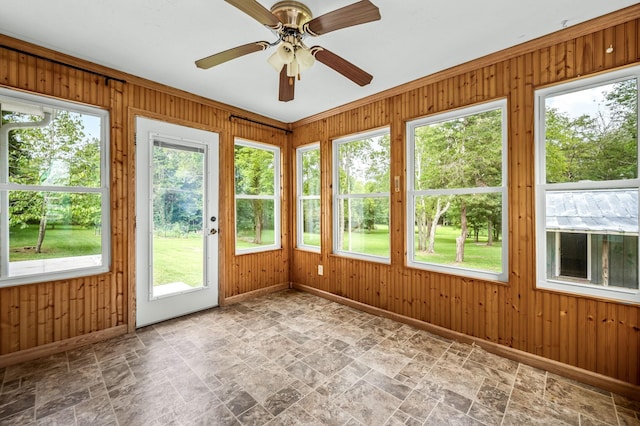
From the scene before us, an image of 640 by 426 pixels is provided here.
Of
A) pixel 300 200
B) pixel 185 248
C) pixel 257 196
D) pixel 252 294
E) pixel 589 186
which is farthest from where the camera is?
pixel 300 200

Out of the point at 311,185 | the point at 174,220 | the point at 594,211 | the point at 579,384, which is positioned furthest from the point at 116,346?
the point at 594,211

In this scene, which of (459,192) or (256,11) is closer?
(256,11)

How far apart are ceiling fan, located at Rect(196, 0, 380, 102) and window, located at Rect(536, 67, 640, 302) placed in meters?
1.67

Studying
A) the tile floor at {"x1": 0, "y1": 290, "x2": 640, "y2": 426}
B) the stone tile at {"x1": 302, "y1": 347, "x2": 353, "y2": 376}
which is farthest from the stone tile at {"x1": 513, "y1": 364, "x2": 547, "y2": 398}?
the stone tile at {"x1": 302, "y1": 347, "x2": 353, "y2": 376}

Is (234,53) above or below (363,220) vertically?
above

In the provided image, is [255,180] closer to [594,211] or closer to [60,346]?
[60,346]

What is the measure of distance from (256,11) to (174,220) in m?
2.56

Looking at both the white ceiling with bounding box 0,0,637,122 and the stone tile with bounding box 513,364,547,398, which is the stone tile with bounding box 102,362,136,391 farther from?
the stone tile with bounding box 513,364,547,398

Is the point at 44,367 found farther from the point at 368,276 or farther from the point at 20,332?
the point at 368,276

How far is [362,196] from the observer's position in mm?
3715

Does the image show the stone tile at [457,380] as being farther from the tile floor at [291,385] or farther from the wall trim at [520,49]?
the wall trim at [520,49]

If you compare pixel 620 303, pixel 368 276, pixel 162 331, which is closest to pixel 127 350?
pixel 162 331

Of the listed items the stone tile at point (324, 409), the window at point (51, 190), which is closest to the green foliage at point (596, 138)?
the stone tile at point (324, 409)

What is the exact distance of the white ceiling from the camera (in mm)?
1913
